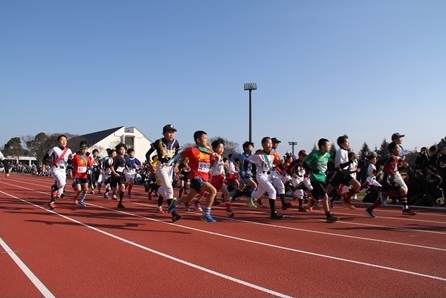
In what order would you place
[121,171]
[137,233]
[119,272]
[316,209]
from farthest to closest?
[121,171] → [316,209] → [137,233] → [119,272]

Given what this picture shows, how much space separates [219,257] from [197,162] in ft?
11.2

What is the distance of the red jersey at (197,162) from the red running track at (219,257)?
3.85ft

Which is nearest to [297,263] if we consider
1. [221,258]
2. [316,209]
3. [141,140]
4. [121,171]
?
[221,258]

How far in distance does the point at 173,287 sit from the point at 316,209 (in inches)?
342

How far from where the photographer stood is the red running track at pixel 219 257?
462cm

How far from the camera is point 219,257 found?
6051 mm

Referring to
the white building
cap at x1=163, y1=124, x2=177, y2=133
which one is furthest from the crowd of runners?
the white building

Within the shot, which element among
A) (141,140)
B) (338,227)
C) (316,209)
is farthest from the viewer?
(141,140)

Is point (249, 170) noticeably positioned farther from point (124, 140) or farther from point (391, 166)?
point (124, 140)

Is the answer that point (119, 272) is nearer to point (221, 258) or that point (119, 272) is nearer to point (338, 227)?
point (221, 258)

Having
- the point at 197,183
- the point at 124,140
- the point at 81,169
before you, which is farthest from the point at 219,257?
the point at 124,140

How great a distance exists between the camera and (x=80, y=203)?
13.0 metres

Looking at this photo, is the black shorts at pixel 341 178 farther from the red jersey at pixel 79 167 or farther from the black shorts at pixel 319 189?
the red jersey at pixel 79 167

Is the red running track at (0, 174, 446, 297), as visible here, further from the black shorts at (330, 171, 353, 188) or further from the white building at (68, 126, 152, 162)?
the white building at (68, 126, 152, 162)
